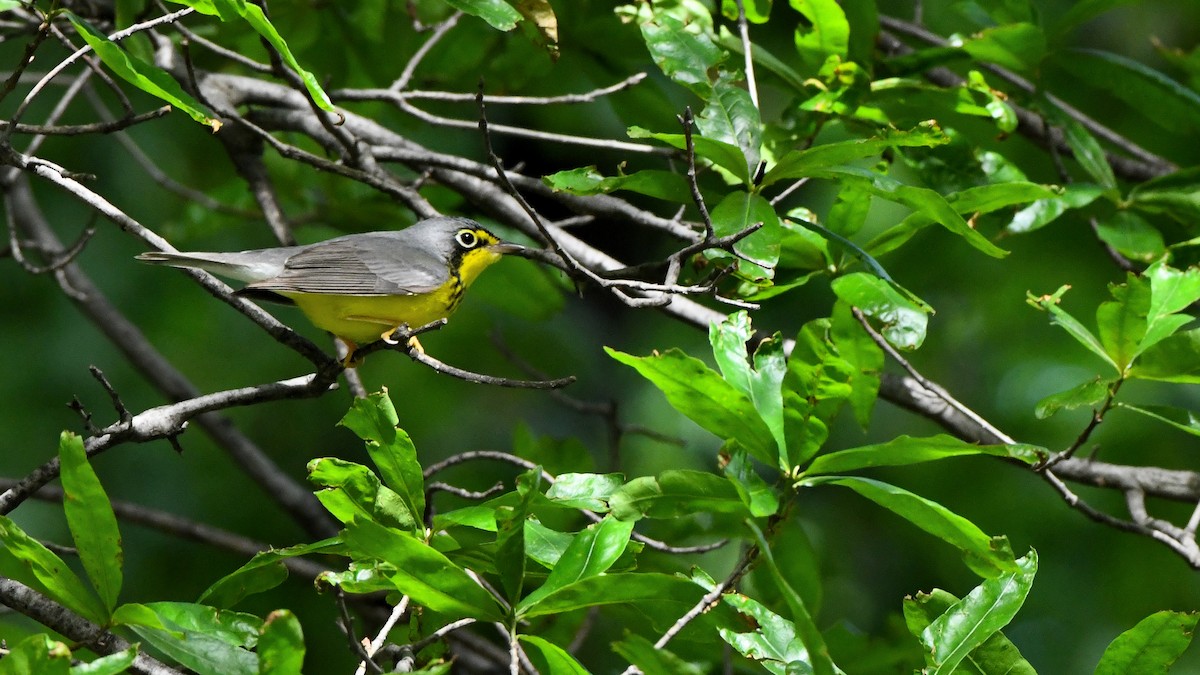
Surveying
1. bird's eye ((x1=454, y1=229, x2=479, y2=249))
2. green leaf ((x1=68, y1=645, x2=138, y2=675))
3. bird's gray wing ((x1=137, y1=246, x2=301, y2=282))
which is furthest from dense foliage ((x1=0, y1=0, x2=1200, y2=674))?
bird's gray wing ((x1=137, y1=246, x2=301, y2=282))

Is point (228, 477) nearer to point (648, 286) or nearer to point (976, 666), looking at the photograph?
point (648, 286)

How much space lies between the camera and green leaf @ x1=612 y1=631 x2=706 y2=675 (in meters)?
1.66

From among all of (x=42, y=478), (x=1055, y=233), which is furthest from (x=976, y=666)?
(x=1055, y=233)

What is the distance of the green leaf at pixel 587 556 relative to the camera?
6.06 feet

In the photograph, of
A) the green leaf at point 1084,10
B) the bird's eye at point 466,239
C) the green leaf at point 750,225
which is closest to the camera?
the green leaf at point 750,225

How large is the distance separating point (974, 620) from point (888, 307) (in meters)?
0.81

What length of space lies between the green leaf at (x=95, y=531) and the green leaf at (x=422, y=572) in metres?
0.46

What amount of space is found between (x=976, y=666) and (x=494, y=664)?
6.57 ft

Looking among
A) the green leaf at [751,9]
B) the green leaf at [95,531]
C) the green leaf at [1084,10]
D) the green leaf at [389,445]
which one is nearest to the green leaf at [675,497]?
the green leaf at [389,445]

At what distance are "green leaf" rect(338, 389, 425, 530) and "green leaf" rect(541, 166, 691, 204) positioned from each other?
782 millimetres

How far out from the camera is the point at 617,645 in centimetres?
167

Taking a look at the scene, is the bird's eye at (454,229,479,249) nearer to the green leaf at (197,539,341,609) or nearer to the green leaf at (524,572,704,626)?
the green leaf at (197,539,341,609)

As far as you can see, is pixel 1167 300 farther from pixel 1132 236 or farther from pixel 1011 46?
pixel 1011 46

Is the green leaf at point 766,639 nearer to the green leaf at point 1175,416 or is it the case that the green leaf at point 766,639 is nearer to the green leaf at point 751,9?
the green leaf at point 1175,416
